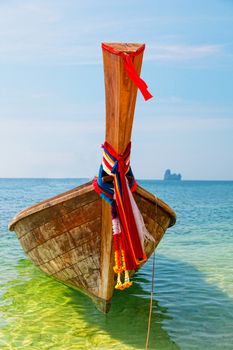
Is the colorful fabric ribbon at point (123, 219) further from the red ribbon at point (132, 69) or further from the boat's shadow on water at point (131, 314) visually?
the boat's shadow on water at point (131, 314)

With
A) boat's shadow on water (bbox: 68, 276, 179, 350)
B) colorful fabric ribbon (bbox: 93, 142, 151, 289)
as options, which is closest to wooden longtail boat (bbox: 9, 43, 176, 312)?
colorful fabric ribbon (bbox: 93, 142, 151, 289)

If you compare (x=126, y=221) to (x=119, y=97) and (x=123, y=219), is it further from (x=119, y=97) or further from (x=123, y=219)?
(x=119, y=97)

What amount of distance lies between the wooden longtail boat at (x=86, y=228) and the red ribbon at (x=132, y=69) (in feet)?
0.99

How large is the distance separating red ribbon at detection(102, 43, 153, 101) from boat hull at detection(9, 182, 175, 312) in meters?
1.49

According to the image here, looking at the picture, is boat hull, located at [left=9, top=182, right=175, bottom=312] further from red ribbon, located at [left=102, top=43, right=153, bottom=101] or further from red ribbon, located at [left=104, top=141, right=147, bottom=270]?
red ribbon, located at [left=102, top=43, right=153, bottom=101]

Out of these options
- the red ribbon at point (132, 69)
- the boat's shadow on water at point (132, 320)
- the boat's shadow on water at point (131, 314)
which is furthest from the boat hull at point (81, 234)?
the red ribbon at point (132, 69)

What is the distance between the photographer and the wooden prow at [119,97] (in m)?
3.92

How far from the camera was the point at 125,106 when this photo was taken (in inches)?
161

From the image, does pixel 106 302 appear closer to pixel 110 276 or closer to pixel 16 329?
pixel 110 276

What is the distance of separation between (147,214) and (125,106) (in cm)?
170

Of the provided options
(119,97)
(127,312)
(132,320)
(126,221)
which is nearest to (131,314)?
(127,312)

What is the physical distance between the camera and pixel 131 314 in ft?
19.2

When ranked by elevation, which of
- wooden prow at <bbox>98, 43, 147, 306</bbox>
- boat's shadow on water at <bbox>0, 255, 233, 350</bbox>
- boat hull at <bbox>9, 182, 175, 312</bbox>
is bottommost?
boat's shadow on water at <bbox>0, 255, 233, 350</bbox>

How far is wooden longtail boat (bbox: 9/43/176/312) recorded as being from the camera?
4.31 m
